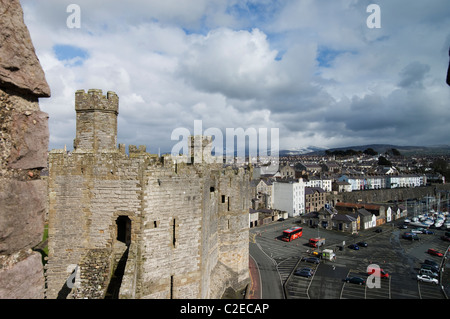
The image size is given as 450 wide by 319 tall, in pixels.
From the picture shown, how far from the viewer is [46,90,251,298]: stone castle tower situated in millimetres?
10876

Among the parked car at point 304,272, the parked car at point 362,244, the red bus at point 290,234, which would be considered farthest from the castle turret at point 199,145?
the parked car at point 362,244

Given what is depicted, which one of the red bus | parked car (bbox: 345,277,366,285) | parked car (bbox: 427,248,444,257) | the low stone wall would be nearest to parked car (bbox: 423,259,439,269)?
parked car (bbox: 427,248,444,257)

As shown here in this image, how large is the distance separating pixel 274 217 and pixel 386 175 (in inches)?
2907

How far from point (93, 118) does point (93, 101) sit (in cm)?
75

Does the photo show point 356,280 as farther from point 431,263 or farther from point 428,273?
point 431,263

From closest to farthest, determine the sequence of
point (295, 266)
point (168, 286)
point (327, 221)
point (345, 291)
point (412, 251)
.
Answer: point (168, 286)
point (345, 291)
point (295, 266)
point (412, 251)
point (327, 221)

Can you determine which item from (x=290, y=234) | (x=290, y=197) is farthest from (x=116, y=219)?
(x=290, y=197)

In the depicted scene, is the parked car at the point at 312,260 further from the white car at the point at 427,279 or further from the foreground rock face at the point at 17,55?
the foreground rock face at the point at 17,55

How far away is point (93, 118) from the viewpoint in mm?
12711

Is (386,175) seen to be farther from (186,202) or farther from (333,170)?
(186,202)

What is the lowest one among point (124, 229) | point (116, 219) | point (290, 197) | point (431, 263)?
point (431, 263)

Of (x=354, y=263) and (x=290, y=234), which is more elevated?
(x=290, y=234)

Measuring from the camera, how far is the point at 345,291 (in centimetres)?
2848
